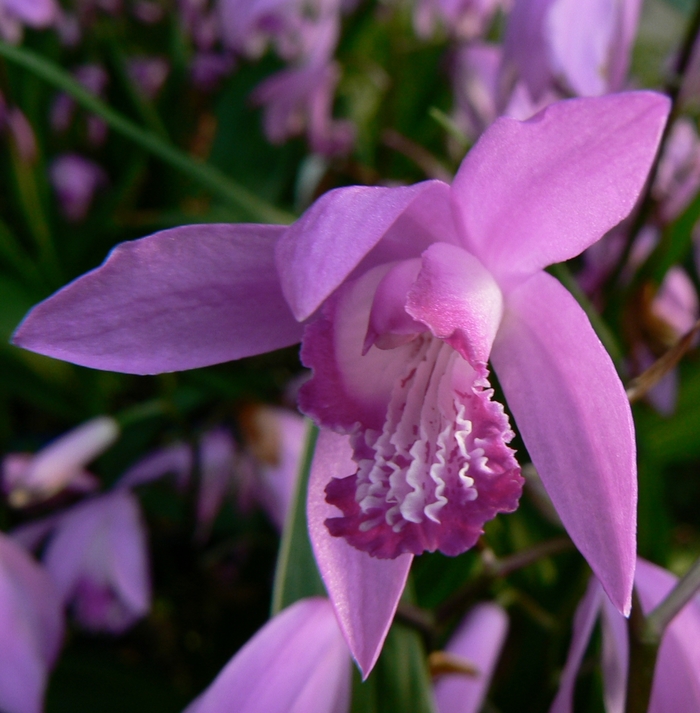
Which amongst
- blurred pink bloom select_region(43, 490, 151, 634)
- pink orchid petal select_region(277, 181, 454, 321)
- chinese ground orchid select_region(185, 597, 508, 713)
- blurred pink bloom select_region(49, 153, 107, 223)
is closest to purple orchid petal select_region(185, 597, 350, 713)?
chinese ground orchid select_region(185, 597, 508, 713)

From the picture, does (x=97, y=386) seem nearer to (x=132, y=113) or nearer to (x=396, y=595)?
(x=132, y=113)

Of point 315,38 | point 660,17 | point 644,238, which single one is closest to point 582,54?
point 644,238

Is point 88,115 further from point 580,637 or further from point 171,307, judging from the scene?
point 580,637

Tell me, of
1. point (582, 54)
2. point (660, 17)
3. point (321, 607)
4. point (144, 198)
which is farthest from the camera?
point (660, 17)

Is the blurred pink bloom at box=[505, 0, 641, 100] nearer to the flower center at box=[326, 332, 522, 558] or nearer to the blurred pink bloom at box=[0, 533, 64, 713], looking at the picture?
the flower center at box=[326, 332, 522, 558]

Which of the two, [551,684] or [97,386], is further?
[97,386]

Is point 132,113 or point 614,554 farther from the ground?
point 614,554
